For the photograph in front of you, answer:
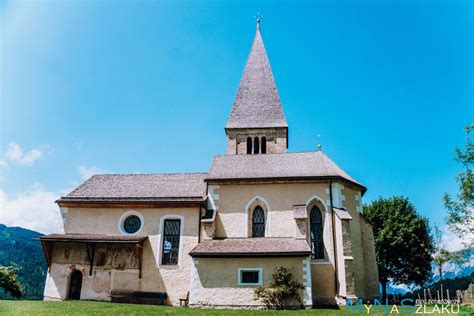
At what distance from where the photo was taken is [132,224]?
821 inches

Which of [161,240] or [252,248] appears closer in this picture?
[252,248]

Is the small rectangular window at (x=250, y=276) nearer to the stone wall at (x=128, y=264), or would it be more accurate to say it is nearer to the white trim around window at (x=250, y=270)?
the white trim around window at (x=250, y=270)

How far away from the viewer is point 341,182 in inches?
790

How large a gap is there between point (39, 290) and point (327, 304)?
32.9 meters

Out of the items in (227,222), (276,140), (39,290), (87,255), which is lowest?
(39,290)

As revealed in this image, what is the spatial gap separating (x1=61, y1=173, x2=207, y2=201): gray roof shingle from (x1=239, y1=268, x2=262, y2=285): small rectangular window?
5208mm

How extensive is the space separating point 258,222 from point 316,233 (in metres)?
3.29

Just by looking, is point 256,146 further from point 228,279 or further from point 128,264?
point 228,279

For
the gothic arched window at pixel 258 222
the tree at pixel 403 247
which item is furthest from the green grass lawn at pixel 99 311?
the tree at pixel 403 247

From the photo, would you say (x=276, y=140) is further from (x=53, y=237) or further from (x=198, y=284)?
(x=53, y=237)

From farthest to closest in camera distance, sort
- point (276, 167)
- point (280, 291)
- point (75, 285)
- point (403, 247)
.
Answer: point (403, 247), point (276, 167), point (75, 285), point (280, 291)

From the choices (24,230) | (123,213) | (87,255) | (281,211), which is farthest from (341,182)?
(24,230)

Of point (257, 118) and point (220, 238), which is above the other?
point (257, 118)

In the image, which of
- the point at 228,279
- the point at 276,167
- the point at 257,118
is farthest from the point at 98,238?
the point at 257,118
